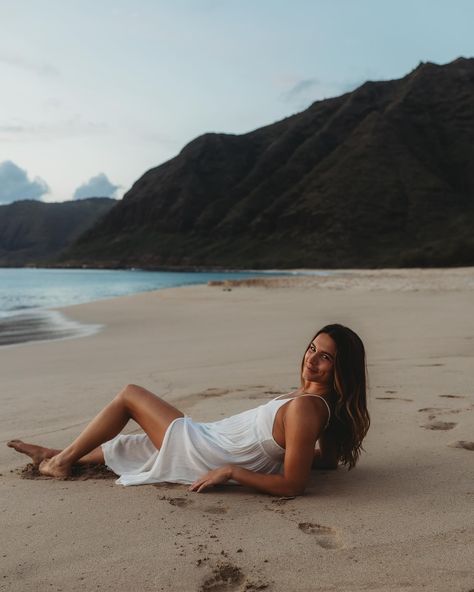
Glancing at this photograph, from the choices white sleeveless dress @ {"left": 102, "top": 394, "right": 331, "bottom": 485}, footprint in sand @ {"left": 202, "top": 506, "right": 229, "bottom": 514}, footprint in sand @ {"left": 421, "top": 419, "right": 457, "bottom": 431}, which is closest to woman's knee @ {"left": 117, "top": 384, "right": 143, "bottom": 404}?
white sleeveless dress @ {"left": 102, "top": 394, "right": 331, "bottom": 485}

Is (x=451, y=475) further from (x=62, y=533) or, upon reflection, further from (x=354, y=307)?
(x=354, y=307)

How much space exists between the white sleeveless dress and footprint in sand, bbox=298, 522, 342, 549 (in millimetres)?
626

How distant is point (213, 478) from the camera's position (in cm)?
351

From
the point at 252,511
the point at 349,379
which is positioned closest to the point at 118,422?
the point at 252,511

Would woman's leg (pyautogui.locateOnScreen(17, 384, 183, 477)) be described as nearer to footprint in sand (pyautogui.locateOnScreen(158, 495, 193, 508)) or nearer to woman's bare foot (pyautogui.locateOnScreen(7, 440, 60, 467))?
woman's bare foot (pyautogui.locateOnScreen(7, 440, 60, 467))

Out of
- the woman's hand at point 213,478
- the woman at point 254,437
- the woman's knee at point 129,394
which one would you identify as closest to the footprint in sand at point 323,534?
the woman at point 254,437

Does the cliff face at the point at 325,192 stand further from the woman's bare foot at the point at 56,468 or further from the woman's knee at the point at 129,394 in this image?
the woman's bare foot at the point at 56,468

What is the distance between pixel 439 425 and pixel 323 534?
2.16m

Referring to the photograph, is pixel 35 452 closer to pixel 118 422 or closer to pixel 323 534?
pixel 118 422

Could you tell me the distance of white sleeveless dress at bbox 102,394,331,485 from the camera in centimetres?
362

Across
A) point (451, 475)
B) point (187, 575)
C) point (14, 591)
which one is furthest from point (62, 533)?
point (451, 475)

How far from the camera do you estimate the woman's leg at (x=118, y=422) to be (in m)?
3.74

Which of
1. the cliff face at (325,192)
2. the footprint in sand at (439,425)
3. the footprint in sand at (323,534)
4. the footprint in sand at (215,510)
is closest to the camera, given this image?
the footprint in sand at (323,534)

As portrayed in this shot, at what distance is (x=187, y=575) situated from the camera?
8.23ft
